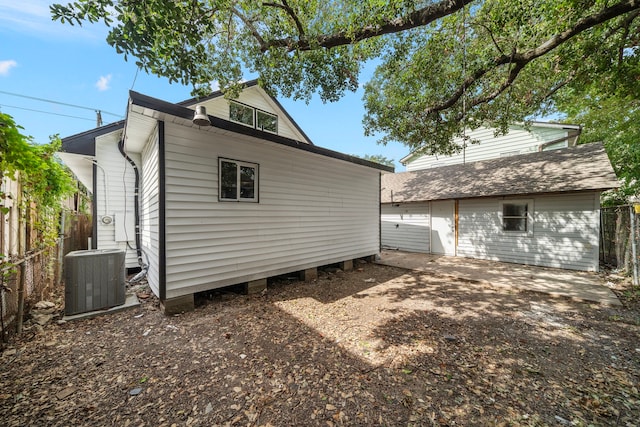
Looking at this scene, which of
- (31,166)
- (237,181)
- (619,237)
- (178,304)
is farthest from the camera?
(619,237)

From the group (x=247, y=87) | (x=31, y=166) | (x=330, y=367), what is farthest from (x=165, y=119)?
(x=247, y=87)

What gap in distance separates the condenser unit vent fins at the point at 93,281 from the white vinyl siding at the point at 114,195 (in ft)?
9.34

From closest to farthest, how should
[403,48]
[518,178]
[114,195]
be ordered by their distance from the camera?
[403,48], [114,195], [518,178]

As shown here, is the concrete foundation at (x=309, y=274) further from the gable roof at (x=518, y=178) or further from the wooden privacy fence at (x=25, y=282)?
the gable roof at (x=518, y=178)

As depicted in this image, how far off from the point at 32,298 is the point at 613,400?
7591 mm

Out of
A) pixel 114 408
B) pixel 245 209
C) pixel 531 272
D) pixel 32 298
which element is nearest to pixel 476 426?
pixel 114 408

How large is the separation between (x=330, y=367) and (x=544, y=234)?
8.79 meters

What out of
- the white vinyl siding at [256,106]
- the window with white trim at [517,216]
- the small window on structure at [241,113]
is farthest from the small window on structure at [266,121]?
the window with white trim at [517,216]

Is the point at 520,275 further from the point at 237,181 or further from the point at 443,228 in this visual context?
the point at 237,181

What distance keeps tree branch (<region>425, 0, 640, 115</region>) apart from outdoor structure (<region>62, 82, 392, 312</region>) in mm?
3034

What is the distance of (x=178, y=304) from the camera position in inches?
157

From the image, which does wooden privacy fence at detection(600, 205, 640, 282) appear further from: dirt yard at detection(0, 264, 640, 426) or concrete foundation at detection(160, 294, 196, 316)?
concrete foundation at detection(160, 294, 196, 316)

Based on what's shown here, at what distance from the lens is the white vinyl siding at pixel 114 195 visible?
6.24 meters

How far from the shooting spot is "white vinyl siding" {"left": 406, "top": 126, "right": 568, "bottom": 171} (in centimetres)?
1116
